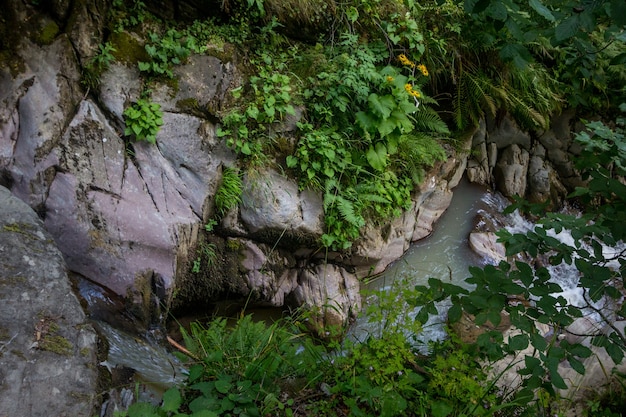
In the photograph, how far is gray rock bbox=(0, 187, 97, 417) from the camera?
2.37 m

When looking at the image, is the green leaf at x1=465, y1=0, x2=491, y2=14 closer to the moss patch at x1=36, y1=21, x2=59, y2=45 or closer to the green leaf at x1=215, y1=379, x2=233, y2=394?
the green leaf at x1=215, y1=379, x2=233, y2=394

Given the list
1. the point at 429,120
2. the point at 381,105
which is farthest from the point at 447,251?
the point at 381,105

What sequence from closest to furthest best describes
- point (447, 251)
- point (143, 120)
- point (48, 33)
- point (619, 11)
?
point (619, 11)
point (48, 33)
point (143, 120)
point (447, 251)

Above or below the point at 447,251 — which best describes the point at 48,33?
above

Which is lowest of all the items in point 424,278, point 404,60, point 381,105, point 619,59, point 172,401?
point 424,278

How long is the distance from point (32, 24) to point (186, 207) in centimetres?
208

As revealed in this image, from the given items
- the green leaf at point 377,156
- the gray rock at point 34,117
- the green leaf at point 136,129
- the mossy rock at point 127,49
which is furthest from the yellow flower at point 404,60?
the gray rock at point 34,117

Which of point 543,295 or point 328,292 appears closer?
point 543,295

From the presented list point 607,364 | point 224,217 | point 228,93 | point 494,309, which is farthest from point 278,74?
point 607,364

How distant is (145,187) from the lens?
4336 mm

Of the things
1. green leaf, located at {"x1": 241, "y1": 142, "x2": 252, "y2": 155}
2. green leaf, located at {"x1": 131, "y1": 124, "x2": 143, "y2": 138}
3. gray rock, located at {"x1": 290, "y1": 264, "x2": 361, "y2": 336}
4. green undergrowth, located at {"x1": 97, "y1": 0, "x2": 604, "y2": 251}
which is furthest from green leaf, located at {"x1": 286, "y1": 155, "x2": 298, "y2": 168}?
green leaf, located at {"x1": 131, "y1": 124, "x2": 143, "y2": 138}

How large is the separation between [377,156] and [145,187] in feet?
8.11

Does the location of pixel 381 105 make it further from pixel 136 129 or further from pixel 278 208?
pixel 136 129

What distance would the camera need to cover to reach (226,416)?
240 cm
